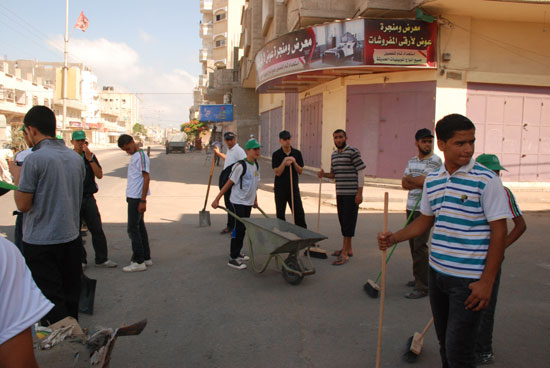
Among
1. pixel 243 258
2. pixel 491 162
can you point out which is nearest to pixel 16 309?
pixel 491 162

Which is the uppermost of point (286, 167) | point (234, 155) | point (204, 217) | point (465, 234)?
point (234, 155)

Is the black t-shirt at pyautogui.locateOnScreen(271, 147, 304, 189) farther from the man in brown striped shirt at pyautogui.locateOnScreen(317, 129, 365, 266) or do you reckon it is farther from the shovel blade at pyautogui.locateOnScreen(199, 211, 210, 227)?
the shovel blade at pyautogui.locateOnScreen(199, 211, 210, 227)

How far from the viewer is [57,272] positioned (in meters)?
3.40

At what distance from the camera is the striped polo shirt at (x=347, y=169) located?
19.9 feet

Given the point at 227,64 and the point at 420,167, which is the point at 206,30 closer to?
the point at 227,64

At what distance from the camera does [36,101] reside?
5388cm

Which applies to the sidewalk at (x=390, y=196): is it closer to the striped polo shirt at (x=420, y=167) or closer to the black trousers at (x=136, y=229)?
the striped polo shirt at (x=420, y=167)

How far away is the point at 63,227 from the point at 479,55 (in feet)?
47.2

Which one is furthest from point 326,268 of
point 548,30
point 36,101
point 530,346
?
point 36,101

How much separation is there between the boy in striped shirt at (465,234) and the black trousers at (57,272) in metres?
2.73

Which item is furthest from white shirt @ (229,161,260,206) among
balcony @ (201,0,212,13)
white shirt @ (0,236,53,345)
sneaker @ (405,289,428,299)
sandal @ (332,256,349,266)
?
balcony @ (201,0,212,13)

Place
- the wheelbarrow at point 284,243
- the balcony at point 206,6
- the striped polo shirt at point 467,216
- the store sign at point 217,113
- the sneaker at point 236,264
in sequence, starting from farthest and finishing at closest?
the balcony at point 206,6 → the store sign at point 217,113 → the sneaker at point 236,264 → the wheelbarrow at point 284,243 → the striped polo shirt at point 467,216

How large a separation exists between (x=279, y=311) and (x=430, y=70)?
39.0 ft

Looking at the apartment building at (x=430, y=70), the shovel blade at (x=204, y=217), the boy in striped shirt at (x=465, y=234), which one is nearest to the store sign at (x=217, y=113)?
the apartment building at (x=430, y=70)
